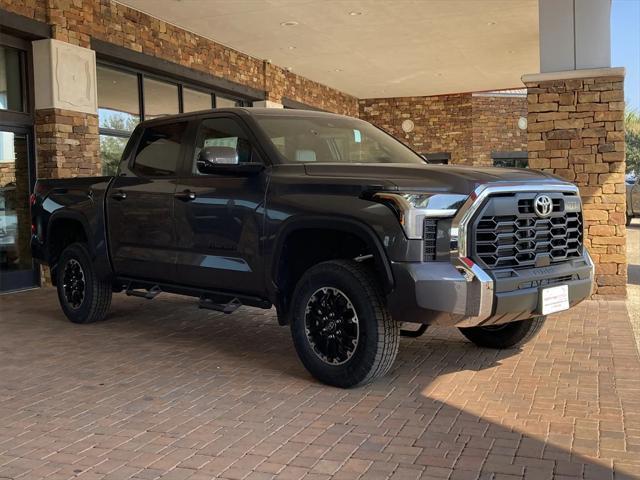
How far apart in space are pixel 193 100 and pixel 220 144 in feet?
28.3

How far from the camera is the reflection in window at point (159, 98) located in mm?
12148

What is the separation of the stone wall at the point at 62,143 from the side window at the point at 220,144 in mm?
4691

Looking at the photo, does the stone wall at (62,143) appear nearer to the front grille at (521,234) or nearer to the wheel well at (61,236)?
the wheel well at (61,236)

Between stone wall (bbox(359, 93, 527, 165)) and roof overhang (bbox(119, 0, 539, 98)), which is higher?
roof overhang (bbox(119, 0, 539, 98))

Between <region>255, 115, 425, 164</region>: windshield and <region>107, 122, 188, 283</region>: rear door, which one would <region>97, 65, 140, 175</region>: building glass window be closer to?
<region>107, 122, 188, 283</region>: rear door

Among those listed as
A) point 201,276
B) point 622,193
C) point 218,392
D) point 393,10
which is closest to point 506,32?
point 393,10

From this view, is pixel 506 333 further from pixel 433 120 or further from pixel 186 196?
pixel 433 120

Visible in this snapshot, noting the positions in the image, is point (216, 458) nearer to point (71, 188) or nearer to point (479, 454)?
point (479, 454)

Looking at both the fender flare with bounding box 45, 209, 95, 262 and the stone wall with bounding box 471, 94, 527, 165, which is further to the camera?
the stone wall with bounding box 471, 94, 527, 165

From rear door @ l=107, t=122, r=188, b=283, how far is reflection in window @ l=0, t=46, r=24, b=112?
4.13 meters

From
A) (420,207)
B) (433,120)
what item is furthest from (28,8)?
(433,120)

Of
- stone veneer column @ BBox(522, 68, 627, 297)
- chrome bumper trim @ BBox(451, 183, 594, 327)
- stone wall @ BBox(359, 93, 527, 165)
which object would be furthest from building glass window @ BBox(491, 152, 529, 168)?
chrome bumper trim @ BBox(451, 183, 594, 327)

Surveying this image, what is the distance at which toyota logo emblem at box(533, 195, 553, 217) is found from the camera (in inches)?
173

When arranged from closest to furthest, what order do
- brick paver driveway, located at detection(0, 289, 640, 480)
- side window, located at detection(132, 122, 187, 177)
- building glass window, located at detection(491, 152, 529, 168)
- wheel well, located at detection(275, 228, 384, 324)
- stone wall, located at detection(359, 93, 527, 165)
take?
1. brick paver driveway, located at detection(0, 289, 640, 480)
2. wheel well, located at detection(275, 228, 384, 324)
3. side window, located at detection(132, 122, 187, 177)
4. stone wall, located at detection(359, 93, 527, 165)
5. building glass window, located at detection(491, 152, 529, 168)
